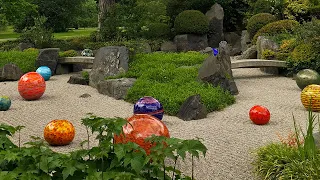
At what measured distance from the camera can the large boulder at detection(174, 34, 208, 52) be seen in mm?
19500

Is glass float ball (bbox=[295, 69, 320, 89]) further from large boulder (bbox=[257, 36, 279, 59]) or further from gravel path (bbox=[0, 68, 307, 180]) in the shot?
large boulder (bbox=[257, 36, 279, 59])

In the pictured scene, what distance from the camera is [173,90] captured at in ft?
32.2

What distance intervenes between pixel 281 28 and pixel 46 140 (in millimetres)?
11802

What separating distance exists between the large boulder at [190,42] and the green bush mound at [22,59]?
21.9ft

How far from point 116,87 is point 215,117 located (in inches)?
116

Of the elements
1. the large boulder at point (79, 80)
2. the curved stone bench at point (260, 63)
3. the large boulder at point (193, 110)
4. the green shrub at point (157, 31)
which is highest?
the green shrub at point (157, 31)

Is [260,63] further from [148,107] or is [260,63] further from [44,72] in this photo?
[148,107]

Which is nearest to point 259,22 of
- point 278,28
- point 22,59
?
point 278,28

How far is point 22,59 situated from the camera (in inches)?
584

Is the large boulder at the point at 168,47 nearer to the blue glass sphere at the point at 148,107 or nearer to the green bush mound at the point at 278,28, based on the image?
the green bush mound at the point at 278,28

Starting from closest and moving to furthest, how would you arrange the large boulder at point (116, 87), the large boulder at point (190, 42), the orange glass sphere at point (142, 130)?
the orange glass sphere at point (142, 130) < the large boulder at point (116, 87) < the large boulder at point (190, 42)

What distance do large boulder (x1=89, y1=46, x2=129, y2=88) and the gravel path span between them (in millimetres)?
408

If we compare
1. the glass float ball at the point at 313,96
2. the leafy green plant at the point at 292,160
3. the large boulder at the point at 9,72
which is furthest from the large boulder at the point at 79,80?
the leafy green plant at the point at 292,160

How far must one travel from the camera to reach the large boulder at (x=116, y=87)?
10.5 m
